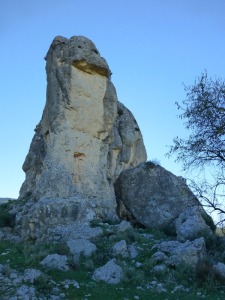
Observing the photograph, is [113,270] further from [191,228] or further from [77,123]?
[77,123]

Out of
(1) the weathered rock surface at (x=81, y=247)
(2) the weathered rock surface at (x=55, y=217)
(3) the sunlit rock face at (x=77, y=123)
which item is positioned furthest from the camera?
(3) the sunlit rock face at (x=77, y=123)

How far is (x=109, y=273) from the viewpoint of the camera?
1330cm

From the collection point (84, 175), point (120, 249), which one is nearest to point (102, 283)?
point (120, 249)

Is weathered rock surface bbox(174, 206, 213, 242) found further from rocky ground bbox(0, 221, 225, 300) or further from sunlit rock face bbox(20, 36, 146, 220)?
sunlit rock face bbox(20, 36, 146, 220)

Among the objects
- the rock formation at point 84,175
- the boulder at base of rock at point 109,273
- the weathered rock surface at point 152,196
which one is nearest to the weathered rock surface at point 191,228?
the rock formation at point 84,175

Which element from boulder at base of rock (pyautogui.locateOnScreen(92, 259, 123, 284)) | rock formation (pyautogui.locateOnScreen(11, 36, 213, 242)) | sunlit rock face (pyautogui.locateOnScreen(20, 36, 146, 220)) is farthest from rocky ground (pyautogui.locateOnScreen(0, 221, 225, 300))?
sunlit rock face (pyautogui.locateOnScreen(20, 36, 146, 220))

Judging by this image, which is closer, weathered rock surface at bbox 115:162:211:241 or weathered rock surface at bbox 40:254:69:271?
weathered rock surface at bbox 40:254:69:271

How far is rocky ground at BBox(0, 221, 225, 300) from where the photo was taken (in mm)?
12000

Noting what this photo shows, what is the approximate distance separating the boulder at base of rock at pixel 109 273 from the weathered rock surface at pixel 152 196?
349 inches

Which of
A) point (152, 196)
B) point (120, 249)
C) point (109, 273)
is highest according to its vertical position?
point (152, 196)

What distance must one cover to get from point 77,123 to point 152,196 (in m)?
5.90

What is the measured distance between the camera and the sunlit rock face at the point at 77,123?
21.8 m

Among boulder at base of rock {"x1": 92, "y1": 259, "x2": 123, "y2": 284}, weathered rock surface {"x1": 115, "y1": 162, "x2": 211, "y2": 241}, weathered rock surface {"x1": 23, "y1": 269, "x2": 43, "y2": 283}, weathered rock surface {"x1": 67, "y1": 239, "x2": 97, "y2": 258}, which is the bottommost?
weathered rock surface {"x1": 23, "y1": 269, "x2": 43, "y2": 283}

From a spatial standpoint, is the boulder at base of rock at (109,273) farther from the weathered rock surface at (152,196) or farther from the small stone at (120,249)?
the weathered rock surface at (152,196)
